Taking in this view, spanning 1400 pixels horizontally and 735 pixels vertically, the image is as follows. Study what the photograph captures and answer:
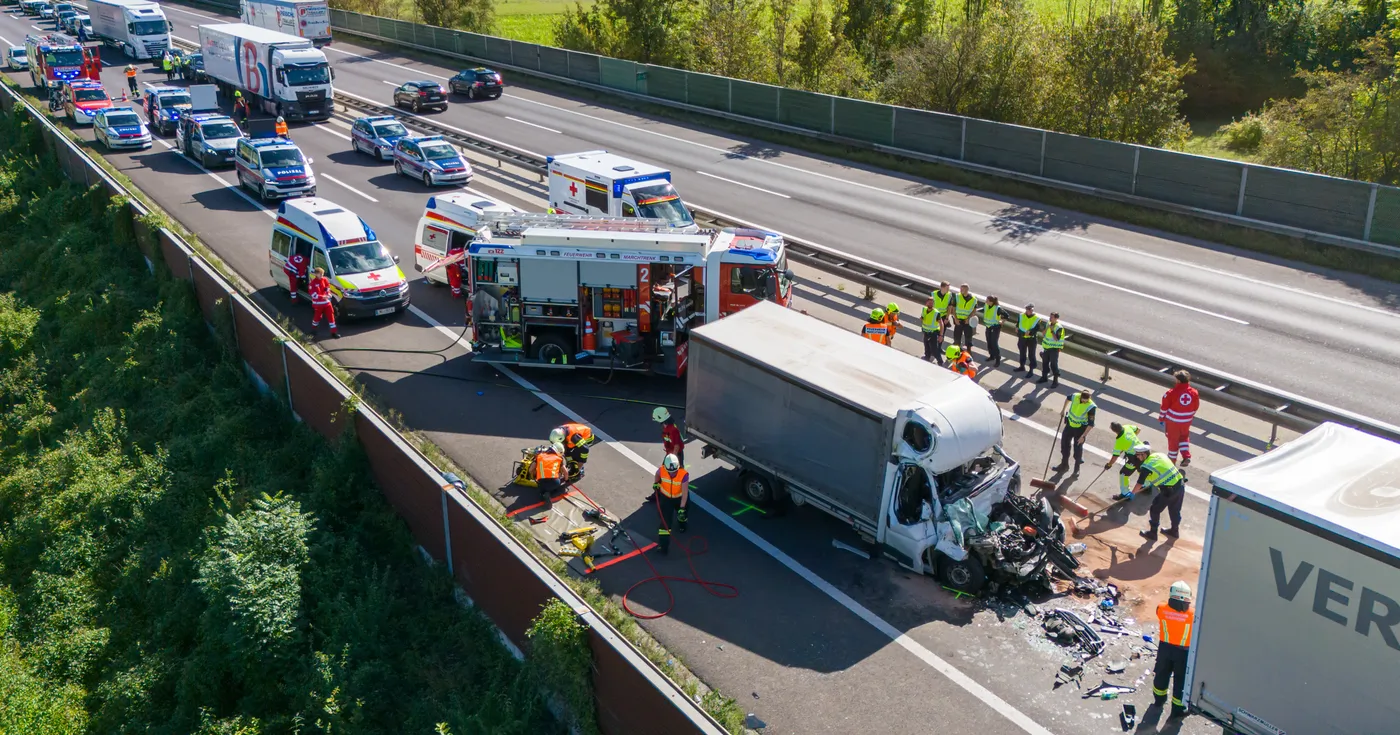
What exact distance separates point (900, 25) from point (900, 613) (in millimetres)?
44561

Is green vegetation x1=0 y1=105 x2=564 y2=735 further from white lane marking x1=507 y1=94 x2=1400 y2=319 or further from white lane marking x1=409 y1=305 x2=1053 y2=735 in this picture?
white lane marking x1=507 y1=94 x2=1400 y2=319

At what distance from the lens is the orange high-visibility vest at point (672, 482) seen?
49.6 ft

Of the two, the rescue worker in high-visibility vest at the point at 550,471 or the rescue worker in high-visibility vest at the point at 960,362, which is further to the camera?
the rescue worker in high-visibility vest at the point at 960,362

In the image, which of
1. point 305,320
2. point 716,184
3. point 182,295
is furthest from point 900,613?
point 716,184

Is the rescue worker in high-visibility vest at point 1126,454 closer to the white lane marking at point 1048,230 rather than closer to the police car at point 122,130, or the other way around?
the white lane marking at point 1048,230

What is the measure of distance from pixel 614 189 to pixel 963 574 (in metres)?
15.6

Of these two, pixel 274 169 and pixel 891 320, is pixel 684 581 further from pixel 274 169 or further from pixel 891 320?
pixel 274 169

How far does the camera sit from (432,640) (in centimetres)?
1458

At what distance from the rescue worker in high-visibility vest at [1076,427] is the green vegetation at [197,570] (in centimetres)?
965

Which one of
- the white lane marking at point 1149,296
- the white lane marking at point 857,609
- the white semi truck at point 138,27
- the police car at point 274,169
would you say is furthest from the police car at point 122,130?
the white lane marking at point 1149,296

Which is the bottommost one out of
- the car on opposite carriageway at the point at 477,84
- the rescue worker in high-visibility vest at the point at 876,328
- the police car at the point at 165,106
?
the rescue worker in high-visibility vest at the point at 876,328

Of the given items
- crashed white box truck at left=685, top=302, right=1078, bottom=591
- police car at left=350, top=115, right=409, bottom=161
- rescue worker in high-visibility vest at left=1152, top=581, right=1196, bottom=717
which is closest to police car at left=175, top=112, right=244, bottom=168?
police car at left=350, top=115, right=409, bottom=161

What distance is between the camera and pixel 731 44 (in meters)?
49.0

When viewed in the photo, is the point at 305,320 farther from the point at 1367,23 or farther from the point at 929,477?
the point at 1367,23
